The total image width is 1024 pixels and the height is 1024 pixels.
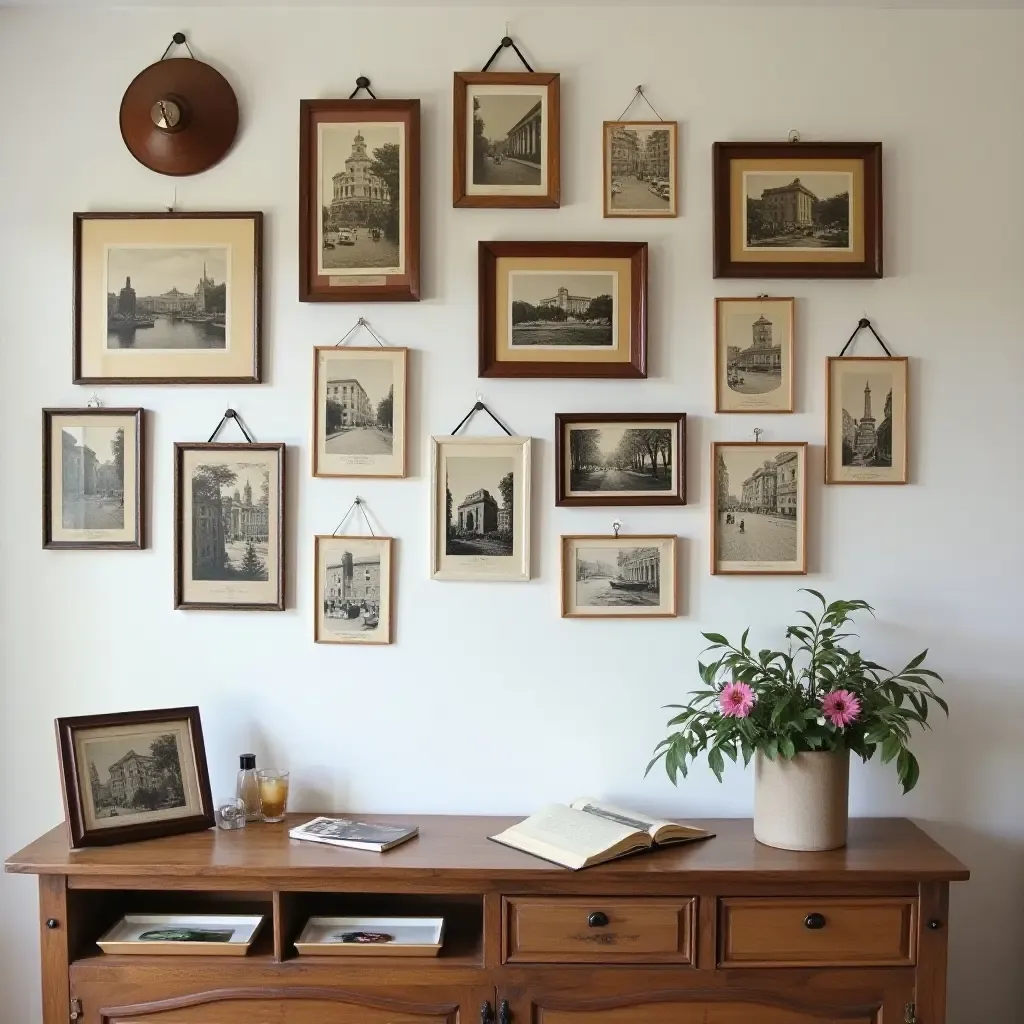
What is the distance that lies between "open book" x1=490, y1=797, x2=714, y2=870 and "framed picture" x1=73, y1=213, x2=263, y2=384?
3.90 ft

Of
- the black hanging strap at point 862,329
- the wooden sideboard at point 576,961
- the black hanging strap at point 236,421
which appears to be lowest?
the wooden sideboard at point 576,961

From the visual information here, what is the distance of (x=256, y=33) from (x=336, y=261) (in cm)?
56

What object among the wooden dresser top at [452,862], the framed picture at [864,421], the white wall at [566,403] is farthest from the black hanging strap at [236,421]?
the framed picture at [864,421]

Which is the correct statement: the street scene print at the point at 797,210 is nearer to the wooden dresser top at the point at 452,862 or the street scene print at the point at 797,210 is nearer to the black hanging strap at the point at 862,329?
the black hanging strap at the point at 862,329

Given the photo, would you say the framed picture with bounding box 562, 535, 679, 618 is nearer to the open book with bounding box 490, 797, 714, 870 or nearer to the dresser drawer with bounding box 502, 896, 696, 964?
the open book with bounding box 490, 797, 714, 870

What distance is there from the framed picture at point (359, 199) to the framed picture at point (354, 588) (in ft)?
1.83

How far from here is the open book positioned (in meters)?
1.90

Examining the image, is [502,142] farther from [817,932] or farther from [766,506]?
[817,932]

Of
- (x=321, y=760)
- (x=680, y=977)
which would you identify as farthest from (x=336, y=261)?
(x=680, y=977)

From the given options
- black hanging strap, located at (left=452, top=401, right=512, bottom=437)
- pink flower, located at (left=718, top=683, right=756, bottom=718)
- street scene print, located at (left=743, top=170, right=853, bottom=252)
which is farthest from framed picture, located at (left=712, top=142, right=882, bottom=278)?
pink flower, located at (left=718, top=683, right=756, bottom=718)

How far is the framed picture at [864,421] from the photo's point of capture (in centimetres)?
221

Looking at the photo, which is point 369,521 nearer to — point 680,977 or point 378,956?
point 378,956

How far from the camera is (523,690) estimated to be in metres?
2.24

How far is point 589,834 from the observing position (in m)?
1.97
